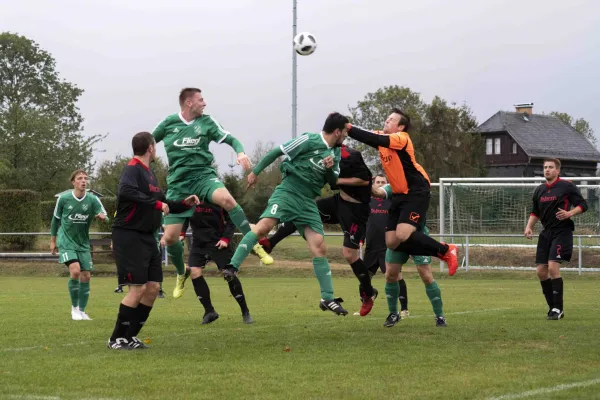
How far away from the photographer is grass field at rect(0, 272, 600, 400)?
21.2 ft

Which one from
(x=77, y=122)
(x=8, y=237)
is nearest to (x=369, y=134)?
(x=8, y=237)

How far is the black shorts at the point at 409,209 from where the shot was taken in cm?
1009

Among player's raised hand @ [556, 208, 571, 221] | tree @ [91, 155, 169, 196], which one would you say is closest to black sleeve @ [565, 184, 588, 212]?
player's raised hand @ [556, 208, 571, 221]

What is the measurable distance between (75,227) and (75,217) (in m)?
0.16

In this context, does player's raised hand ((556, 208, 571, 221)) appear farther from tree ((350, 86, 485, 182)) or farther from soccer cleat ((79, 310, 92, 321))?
tree ((350, 86, 485, 182))

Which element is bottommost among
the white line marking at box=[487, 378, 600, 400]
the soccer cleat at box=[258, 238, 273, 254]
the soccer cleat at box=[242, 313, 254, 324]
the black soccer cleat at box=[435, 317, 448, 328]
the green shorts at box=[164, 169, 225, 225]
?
the soccer cleat at box=[242, 313, 254, 324]

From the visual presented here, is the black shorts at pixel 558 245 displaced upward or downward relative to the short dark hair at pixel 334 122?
downward

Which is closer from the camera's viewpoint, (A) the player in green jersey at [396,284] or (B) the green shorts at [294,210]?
(B) the green shorts at [294,210]

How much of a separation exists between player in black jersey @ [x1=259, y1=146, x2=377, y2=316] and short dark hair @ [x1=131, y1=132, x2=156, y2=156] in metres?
2.53

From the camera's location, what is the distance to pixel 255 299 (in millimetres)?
17078

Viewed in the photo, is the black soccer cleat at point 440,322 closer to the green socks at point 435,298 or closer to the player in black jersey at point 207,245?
the green socks at point 435,298

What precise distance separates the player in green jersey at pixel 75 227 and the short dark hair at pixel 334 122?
4.79 meters

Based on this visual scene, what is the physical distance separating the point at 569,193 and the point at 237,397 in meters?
7.47

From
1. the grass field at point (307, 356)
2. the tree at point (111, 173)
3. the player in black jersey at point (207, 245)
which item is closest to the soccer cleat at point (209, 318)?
the player in black jersey at point (207, 245)
